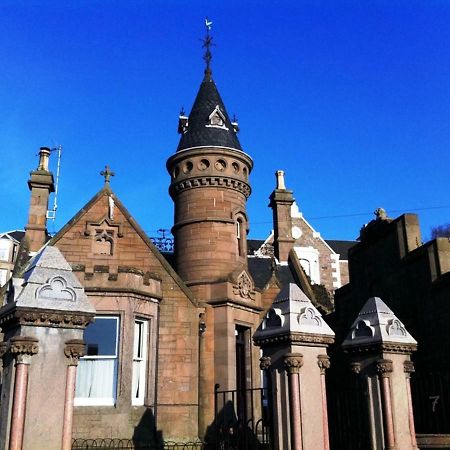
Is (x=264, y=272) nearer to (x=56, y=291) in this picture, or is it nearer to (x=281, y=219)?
(x=281, y=219)

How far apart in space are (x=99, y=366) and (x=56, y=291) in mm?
8682

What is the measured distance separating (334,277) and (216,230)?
30.2 m

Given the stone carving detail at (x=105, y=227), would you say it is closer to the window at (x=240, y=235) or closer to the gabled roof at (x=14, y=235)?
the window at (x=240, y=235)

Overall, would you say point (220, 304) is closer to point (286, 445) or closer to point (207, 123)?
point (207, 123)

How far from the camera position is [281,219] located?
94.9 ft

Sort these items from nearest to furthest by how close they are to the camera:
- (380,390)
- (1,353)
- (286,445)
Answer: (1,353) → (286,445) → (380,390)

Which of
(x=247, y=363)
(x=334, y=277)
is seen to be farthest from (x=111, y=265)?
(x=334, y=277)

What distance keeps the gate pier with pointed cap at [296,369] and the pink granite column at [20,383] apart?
3.88 meters

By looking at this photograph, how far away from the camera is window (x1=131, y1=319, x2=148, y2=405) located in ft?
52.0

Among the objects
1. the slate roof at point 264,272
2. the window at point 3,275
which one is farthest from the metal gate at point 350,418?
the window at point 3,275

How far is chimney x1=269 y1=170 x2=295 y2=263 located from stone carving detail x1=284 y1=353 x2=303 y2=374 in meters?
19.4

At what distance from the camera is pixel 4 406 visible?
22.8 feet

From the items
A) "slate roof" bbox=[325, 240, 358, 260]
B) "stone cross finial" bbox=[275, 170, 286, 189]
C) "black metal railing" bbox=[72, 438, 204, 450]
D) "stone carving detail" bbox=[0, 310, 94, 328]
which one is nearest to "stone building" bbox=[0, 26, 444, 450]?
"stone carving detail" bbox=[0, 310, 94, 328]

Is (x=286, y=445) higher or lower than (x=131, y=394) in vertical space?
lower
